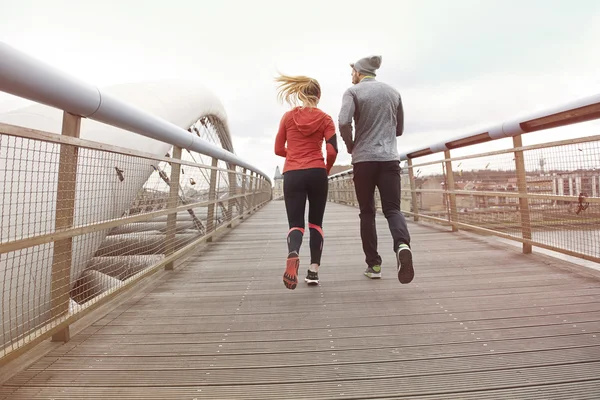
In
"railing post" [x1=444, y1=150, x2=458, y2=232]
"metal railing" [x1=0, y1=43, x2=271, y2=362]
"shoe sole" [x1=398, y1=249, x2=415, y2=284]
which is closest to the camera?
"metal railing" [x1=0, y1=43, x2=271, y2=362]

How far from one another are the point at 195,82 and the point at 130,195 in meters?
15.3

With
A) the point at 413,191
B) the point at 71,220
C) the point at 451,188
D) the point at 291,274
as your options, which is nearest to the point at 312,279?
the point at 291,274

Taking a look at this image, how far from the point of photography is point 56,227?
1.69m

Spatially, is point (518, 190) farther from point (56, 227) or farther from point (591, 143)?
point (56, 227)

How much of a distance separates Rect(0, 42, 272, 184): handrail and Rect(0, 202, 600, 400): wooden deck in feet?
3.35

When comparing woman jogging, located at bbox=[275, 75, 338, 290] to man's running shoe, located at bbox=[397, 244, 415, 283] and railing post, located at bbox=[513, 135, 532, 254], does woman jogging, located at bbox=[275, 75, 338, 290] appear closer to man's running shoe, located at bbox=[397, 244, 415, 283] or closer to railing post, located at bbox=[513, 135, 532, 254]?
man's running shoe, located at bbox=[397, 244, 415, 283]

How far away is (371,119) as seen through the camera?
2.60 m

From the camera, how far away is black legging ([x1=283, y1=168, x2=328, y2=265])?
8.34 feet

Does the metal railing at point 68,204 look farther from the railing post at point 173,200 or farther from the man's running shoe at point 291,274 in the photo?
the man's running shoe at point 291,274

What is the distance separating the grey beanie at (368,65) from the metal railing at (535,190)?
1.21 meters

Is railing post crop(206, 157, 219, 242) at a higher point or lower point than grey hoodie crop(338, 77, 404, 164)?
lower

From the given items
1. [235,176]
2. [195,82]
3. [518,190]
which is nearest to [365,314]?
[518,190]

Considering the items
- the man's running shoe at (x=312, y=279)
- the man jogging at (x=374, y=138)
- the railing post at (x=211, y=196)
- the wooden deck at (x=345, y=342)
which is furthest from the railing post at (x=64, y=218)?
the railing post at (x=211, y=196)

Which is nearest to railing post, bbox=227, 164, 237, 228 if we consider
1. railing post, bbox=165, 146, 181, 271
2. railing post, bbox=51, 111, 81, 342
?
railing post, bbox=165, 146, 181, 271
